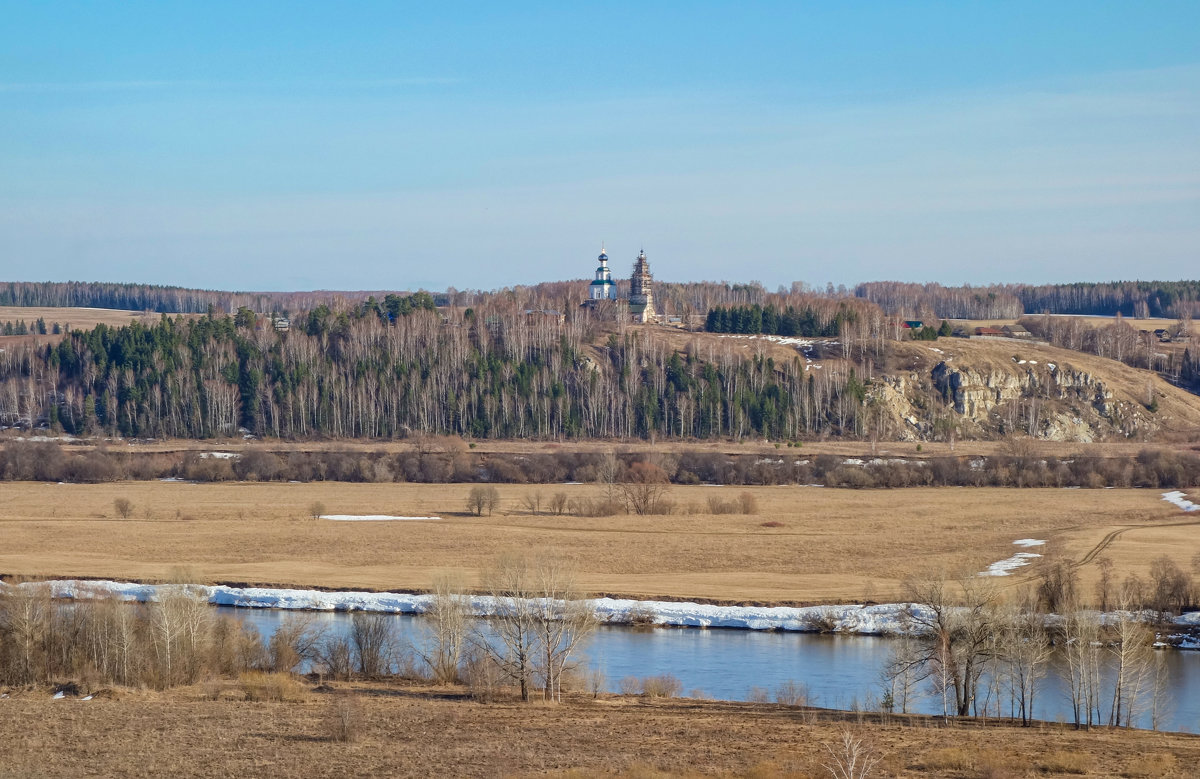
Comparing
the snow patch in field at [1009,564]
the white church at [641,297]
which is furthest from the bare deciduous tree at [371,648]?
the white church at [641,297]

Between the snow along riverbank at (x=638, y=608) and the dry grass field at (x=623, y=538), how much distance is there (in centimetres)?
134

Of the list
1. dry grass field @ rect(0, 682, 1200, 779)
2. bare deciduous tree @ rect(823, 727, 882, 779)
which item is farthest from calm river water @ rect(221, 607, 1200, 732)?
bare deciduous tree @ rect(823, 727, 882, 779)

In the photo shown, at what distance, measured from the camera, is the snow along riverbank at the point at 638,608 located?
3953cm

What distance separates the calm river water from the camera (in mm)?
30875

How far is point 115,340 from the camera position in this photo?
121 metres

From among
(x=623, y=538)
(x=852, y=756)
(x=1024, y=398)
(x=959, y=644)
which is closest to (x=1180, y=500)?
(x=623, y=538)

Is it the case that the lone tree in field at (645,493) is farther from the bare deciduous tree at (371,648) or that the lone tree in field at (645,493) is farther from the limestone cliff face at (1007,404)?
the limestone cliff face at (1007,404)

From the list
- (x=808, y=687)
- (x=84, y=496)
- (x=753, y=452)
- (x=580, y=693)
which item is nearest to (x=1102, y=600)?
(x=808, y=687)

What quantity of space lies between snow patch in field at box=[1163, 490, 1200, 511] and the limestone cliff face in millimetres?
32988

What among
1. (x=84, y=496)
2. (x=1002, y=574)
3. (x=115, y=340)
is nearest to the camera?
(x=1002, y=574)

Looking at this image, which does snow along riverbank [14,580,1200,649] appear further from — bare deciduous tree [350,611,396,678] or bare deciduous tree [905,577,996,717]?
bare deciduous tree [905,577,996,717]

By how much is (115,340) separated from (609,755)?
10984 centimetres

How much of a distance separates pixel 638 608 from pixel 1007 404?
7858 cm

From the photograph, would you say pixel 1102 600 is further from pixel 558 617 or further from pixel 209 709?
pixel 209 709
